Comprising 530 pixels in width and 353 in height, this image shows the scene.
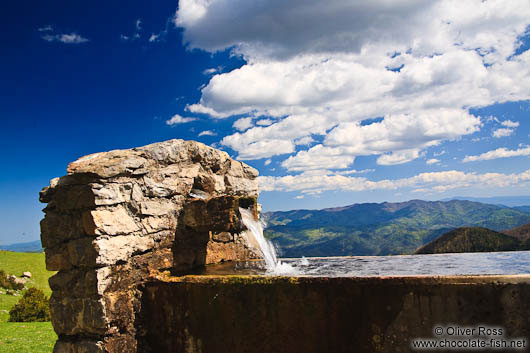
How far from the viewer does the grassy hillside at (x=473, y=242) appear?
8.99m

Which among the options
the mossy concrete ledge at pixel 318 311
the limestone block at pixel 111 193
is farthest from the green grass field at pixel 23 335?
the limestone block at pixel 111 193

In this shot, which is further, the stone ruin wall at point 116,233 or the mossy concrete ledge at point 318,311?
the stone ruin wall at point 116,233

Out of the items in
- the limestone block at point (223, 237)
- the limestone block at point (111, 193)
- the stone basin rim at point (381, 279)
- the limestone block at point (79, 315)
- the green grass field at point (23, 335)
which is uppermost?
the limestone block at point (111, 193)

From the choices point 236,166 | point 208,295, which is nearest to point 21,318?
point 236,166

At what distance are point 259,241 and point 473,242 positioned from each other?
6.51 meters

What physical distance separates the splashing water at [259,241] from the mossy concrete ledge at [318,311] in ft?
5.98

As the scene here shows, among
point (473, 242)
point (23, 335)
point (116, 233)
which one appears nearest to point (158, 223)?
point (116, 233)

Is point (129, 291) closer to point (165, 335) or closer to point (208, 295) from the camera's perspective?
point (165, 335)

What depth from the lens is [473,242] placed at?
9.38 metres

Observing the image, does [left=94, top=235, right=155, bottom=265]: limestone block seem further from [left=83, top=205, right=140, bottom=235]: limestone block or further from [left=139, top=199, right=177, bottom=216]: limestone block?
[left=139, top=199, right=177, bottom=216]: limestone block

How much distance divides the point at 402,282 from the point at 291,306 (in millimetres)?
1037

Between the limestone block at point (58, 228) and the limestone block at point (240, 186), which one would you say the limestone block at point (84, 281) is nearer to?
the limestone block at point (58, 228)

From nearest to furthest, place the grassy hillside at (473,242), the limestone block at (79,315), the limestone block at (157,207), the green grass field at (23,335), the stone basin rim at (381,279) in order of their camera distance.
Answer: the stone basin rim at (381,279) → the limestone block at (79,315) → the limestone block at (157,207) → the grassy hillside at (473,242) → the green grass field at (23,335)

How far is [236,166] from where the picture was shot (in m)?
6.20
